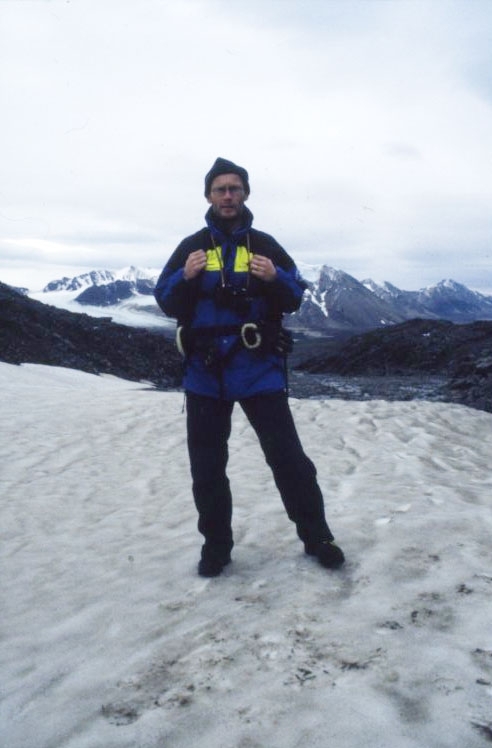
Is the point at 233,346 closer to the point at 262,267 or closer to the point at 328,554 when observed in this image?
the point at 262,267

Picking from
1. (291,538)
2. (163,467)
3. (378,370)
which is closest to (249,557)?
(291,538)

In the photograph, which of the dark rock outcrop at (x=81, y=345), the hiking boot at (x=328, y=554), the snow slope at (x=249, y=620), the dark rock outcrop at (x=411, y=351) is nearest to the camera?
the snow slope at (x=249, y=620)

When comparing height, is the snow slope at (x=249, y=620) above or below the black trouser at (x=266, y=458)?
below

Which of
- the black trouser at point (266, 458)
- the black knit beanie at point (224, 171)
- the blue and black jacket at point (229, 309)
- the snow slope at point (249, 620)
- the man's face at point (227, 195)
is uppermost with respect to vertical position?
the black knit beanie at point (224, 171)

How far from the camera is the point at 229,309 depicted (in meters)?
3.99

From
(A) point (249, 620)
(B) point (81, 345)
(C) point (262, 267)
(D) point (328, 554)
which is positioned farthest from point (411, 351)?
(A) point (249, 620)

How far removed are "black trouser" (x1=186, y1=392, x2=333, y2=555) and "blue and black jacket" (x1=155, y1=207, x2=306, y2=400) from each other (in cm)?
12

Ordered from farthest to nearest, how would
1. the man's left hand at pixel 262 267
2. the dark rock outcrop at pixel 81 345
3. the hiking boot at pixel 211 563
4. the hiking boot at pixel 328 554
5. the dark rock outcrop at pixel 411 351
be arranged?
the dark rock outcrop at pixel 411 351 → the dark rock outcrop at pixel 81 345 → the hiking boot at pixel 211 563 → the hiking boot at pixel 328 554 → the man's left hand at pixel 262 267

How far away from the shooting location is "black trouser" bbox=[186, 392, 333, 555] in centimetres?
395

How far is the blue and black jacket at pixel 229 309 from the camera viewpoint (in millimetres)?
3961

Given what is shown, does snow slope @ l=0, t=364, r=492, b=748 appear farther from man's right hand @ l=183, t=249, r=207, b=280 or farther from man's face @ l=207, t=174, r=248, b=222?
man's face @ l=207, t=174, r=248, b=222

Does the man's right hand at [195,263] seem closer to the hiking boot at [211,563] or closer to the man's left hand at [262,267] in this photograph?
the man's left hand at [262,267]

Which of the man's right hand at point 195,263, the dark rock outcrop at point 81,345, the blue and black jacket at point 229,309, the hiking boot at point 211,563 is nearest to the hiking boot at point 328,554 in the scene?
the hiking boot at point 211,563

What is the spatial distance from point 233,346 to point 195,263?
1.87ft
